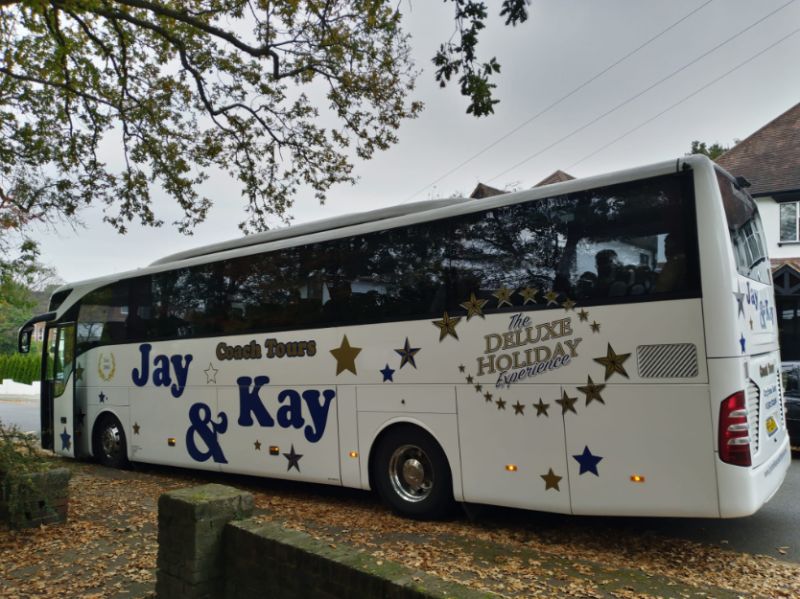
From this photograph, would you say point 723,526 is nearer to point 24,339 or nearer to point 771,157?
point 24,339

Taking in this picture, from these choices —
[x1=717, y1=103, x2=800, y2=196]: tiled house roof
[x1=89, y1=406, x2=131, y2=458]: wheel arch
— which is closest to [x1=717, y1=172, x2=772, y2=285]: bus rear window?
[x1=89, y1=406, x2=131, y2=458]: wheel arch

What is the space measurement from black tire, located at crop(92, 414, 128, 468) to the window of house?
22.6m

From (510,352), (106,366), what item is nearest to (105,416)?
(106,366)

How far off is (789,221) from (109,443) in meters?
23.0

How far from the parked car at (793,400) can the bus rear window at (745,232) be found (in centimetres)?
472

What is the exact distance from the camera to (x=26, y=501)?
19.5ft

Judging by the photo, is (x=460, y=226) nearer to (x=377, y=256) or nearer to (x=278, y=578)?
(x=377, y=256)

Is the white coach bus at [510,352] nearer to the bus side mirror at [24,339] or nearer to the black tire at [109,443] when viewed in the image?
the black tire at [109,443]

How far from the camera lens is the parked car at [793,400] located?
10156 mm

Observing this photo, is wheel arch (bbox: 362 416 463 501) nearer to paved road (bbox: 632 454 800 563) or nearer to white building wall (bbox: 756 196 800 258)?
paved road (bbox: 632 454 800 563)

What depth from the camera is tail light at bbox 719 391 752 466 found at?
493 cm

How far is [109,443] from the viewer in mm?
11039

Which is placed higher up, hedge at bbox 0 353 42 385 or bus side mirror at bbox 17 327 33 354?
bus side mirror at bbox 17 327 33 354

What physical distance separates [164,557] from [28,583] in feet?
4.89
